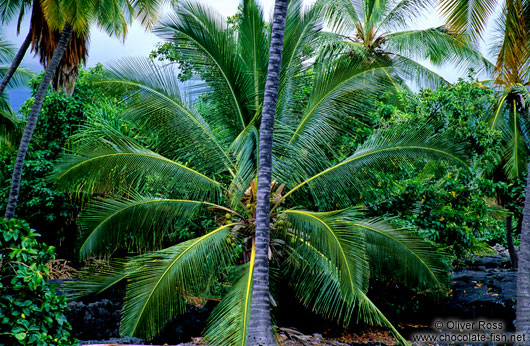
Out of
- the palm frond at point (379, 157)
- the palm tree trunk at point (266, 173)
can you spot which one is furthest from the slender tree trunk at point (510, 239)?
the palm tree trunk at point (266, 173)

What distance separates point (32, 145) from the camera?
1391cm

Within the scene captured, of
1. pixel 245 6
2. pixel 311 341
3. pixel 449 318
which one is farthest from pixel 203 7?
pixel 449 318

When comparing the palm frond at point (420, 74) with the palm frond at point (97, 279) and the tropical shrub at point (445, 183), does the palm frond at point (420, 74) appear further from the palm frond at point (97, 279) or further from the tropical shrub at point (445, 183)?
the palm frond at point (97, 279)

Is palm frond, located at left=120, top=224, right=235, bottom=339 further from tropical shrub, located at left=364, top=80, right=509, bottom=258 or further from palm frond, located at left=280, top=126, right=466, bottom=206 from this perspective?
tropical shrub, located at left=364, top=80, right=509, bottom=258

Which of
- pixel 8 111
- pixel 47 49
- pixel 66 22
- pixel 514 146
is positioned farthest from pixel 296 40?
pixel 8 111

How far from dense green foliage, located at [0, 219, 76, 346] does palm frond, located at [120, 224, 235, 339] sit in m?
2.92

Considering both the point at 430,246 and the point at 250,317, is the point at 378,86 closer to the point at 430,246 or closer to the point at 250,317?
the point at 430,246

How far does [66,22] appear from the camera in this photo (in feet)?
37.2

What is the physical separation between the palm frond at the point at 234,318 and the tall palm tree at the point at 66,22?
6208 millimetres

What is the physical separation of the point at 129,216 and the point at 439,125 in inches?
275

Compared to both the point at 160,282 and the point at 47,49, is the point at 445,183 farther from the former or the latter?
the point at 47,49

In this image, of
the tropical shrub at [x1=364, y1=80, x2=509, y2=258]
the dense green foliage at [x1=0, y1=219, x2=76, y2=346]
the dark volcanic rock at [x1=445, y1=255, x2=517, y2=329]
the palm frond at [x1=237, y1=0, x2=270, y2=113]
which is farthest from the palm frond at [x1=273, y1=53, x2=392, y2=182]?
the dark volcanic rock at [x1=445, y1=255, x2=517, y2=329]

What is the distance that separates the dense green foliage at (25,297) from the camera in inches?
164

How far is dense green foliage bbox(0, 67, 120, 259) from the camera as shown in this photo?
42.9ft
